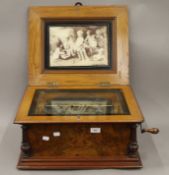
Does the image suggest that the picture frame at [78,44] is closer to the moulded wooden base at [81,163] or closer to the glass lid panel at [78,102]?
the glass lid panel at [78,102]

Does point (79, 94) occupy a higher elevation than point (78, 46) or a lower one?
lower

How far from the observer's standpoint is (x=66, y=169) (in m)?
1.84

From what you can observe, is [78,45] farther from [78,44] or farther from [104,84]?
[104,84]

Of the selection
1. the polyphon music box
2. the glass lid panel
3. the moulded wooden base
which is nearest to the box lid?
the polyphon music box

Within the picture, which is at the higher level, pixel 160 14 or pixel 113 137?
pixel 160 14

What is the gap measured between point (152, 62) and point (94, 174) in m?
0.89

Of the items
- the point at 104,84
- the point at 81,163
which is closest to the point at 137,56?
the point at 104,84

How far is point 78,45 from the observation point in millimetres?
2297

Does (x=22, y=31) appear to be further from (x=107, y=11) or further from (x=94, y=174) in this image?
(x=94, y=174)

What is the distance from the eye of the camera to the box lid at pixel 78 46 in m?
2.26

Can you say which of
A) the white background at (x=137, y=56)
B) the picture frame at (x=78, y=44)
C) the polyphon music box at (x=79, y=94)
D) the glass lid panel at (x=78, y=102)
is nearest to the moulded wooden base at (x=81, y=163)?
the polyphon music box at (x=79, y=94)

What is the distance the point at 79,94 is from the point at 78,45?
31 cm

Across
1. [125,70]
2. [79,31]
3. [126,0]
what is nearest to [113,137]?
[125,70]

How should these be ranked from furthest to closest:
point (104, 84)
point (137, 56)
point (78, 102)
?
point (137, 56) → point (104, 84) → point (78, 102)
